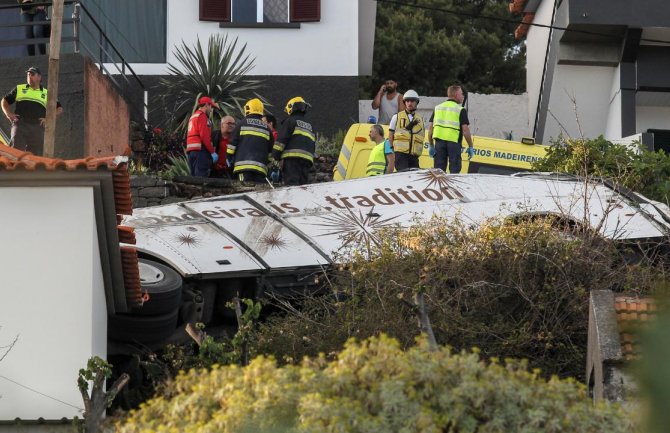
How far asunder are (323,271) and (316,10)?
498 inches

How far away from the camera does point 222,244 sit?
13.8 m

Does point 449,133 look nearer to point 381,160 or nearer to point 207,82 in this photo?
point 381,160

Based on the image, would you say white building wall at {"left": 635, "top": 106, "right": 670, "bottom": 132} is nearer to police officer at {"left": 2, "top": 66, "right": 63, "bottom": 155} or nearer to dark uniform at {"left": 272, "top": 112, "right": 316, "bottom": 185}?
dark uniform at {"left": 272, "top": 112, "right": 316, "bottom": 185}

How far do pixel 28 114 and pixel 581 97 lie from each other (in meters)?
12.0

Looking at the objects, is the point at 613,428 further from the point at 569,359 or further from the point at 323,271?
the point at 323,271

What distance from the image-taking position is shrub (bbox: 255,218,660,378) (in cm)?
1195

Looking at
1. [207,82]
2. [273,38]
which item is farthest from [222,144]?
[273,38]

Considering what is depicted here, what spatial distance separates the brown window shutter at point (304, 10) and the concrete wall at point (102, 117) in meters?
5.07

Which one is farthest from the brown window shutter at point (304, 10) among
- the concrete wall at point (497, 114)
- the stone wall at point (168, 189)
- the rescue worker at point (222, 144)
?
the stone wall at point (168, 189)

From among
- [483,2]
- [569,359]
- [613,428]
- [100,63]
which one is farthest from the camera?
[483,2]

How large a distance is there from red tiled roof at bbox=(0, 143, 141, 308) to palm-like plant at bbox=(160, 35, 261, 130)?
423 inches

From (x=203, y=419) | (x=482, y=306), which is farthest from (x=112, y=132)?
(x=203, y=419)

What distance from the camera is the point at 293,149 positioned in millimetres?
18188

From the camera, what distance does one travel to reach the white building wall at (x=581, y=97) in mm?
26141
